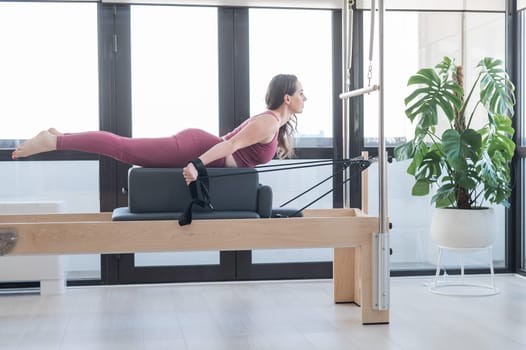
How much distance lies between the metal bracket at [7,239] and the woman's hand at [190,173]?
0.74 m

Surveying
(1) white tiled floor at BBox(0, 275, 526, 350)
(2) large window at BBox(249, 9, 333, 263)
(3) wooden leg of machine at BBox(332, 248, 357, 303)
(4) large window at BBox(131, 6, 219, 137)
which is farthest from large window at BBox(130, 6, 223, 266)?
(3) wooden leg of machine at BBox(332, 248, 357, 303)

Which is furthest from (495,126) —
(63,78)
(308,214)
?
(63,78)

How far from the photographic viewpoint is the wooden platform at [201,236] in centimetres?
318

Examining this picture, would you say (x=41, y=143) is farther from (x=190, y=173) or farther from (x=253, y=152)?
(x=253, y=152)

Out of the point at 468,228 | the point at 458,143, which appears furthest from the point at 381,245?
the point at 458,143

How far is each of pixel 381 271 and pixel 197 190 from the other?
91 cm

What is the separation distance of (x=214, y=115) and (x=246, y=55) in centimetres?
43

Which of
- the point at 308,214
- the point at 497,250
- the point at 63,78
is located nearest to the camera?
the point at 308,214

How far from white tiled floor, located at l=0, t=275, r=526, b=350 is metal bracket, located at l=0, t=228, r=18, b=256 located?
40 cm

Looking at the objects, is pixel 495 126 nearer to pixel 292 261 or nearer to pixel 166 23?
pixel 292 261

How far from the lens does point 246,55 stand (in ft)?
15.8

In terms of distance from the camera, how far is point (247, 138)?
3.41 m

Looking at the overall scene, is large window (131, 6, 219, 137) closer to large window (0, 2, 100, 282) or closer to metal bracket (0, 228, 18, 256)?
large window (0, 2, 100, 282)

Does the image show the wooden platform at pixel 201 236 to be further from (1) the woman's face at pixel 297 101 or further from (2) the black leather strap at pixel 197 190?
(1) the woman's face at pixel 297 101
